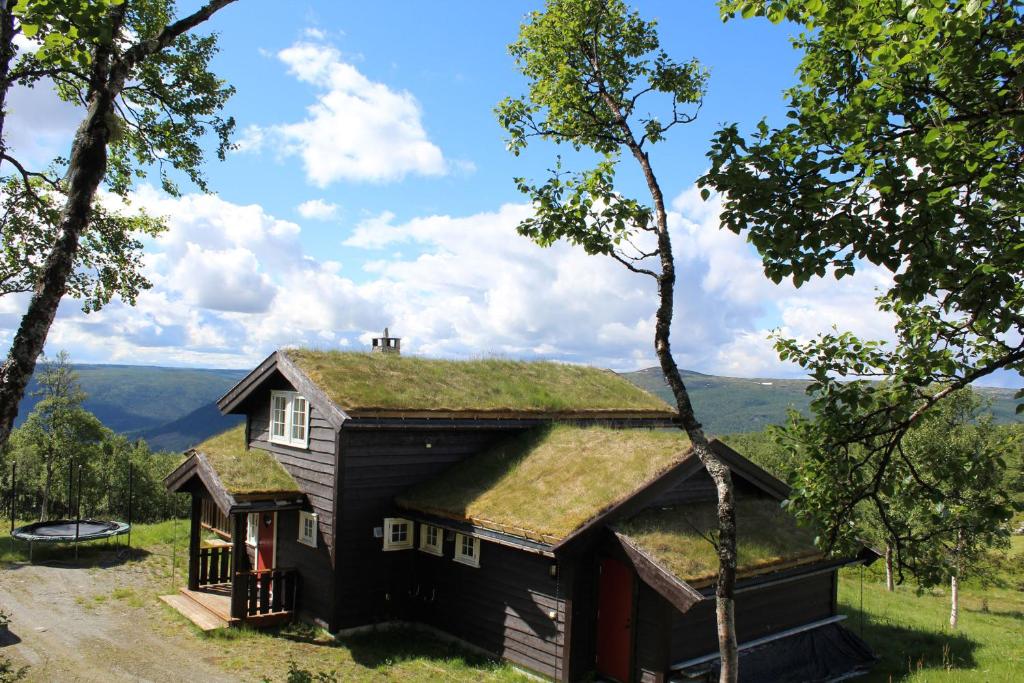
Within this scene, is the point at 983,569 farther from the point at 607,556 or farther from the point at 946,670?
the point at 607,556

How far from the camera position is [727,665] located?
26.0 ft

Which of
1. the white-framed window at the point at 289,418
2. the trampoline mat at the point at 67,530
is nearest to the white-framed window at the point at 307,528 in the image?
the white-framed window at the point at 289,418

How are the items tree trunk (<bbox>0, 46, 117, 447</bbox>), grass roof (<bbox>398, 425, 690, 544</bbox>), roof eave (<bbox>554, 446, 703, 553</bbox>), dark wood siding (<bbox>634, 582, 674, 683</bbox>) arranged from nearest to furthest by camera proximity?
tree trunk (<bbox>0, 46, 117, 447</bbox>)
dark wood siding (<bbox>634, 582, 674, 683</bbox>)
roof eave (<bbox>554, 446, 703, 553</bbox>)
grass roof (<bbox>398, 425, 690, 544</bbox>)

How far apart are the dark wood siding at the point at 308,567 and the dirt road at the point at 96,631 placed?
200 centimetres

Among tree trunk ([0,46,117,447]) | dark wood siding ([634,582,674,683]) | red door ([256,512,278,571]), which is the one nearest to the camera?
tree trunk ([0,46,117,447])

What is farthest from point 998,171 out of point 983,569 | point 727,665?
point 983,569

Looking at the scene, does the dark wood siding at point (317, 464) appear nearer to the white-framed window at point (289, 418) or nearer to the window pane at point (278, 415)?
the white-framed window at point (289, 418)

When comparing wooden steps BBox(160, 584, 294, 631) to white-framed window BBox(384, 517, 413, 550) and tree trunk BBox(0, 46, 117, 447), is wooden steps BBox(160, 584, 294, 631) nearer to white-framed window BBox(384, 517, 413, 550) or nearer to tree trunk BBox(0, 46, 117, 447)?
white-framed window BBox(384, 517, 413, 550)

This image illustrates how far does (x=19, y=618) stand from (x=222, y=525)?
20.1ft

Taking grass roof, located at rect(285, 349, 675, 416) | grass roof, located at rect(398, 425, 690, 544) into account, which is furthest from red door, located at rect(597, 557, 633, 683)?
grass roof, located at rect(285, 349, 675, 416)

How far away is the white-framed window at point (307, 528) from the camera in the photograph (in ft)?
50.4

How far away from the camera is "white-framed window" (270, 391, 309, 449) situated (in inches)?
632

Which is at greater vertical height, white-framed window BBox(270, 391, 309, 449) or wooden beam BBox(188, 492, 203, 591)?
white-framed window BBox(270, 391, 309, 449)

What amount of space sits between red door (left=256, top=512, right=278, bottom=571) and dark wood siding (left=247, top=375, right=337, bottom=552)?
6.66ft
